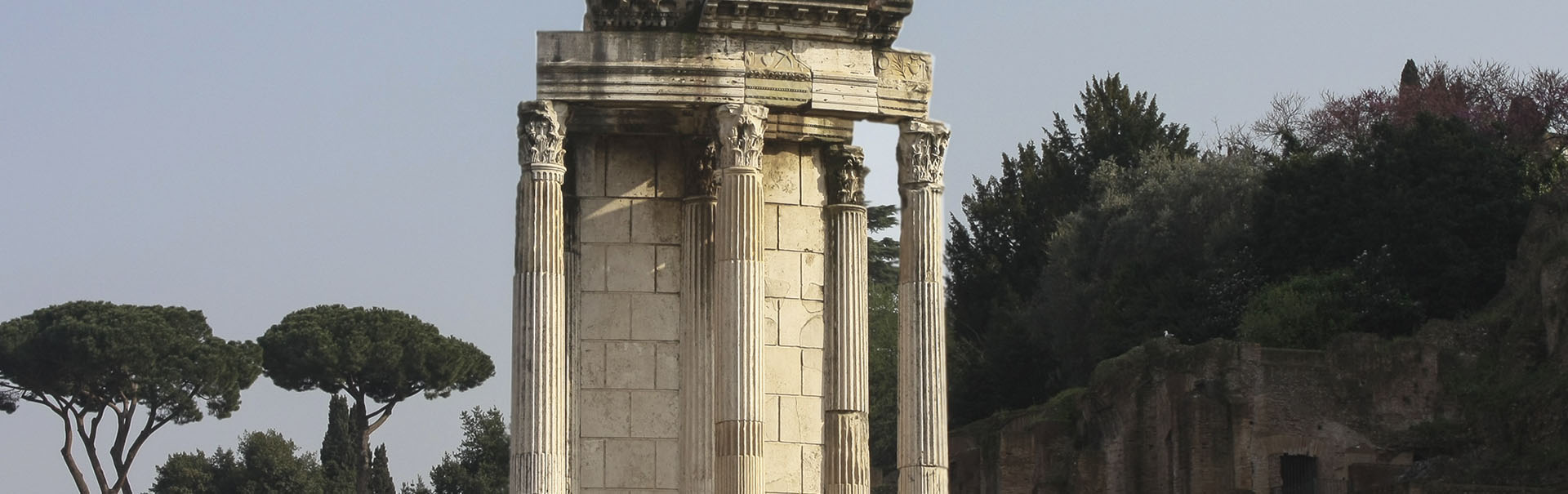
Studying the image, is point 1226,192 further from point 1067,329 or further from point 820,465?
point 820,465

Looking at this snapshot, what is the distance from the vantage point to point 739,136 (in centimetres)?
2430

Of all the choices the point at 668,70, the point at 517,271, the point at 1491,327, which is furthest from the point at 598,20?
the point at 1491,327

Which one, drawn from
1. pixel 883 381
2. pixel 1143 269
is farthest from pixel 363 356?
pixel 1143 269

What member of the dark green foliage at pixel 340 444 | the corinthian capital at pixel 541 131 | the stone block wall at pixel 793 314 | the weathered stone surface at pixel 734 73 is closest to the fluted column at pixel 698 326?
the stone block wall at pixel 793 314

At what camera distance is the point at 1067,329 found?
59188 mm

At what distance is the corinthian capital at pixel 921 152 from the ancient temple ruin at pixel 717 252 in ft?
0.07

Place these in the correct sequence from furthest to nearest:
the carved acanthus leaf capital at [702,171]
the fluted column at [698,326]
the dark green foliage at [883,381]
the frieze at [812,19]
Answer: the dark green foliage at [883,381], the carved acanthus leaf capital at [702,171], the fluted column at [698,326], the frieze at [812,19]

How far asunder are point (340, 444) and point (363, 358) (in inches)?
94.2

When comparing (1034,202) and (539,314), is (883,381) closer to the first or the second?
(1034,202)

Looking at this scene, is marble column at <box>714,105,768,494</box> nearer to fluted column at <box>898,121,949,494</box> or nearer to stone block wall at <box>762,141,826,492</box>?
stone block wall at <box>762,141,826,492</box>

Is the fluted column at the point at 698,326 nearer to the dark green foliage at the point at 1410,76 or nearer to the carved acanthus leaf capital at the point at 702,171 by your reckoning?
the carved acanthus leaf capital at the point at 702,171

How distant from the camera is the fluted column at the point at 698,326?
24734 millimetres

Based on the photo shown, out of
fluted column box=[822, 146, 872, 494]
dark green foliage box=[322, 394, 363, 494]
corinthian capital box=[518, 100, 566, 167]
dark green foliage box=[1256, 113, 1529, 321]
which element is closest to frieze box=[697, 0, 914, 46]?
fluted column box=[822, 146, 872, 494]

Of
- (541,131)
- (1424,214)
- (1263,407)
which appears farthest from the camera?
(1424,214)
